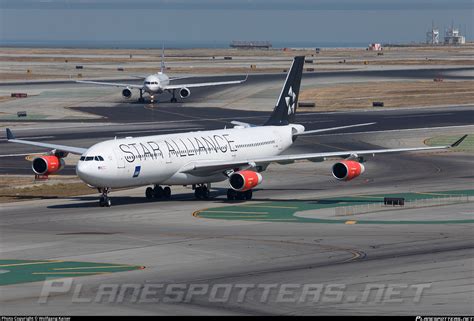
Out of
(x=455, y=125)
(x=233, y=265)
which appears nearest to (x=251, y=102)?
(x=455, y=125)

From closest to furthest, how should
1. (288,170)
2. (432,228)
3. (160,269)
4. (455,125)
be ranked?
(160,269) → (432,228) → (288,170) → (455,125)

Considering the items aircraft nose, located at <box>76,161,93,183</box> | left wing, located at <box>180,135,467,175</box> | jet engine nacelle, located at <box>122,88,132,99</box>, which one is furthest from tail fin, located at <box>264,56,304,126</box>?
jet engine nacelle, located at <box>122,88,132,99</box>

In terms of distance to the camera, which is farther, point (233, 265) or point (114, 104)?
point (114, 104)

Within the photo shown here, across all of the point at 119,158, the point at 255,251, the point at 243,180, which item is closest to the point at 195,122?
the point at 243,180

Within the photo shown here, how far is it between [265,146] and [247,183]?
918cm

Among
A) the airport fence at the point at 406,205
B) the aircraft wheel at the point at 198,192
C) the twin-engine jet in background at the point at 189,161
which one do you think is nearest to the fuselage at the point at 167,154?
the twin-engine jet in background at the point at 189,161

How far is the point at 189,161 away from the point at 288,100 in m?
14.3

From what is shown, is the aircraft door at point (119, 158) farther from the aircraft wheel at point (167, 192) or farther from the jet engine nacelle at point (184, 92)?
the jet engine nacelle at point (184, 92)

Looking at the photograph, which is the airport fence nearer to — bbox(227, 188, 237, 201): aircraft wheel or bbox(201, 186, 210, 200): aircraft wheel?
bbox(227, 188, 237, 201): aircraft wheel

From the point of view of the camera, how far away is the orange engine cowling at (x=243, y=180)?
247 ft

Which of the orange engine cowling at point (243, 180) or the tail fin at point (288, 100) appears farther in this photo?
the tail fin at point (288, 100)

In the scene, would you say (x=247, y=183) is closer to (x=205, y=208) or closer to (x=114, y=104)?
(x=205, y=208)

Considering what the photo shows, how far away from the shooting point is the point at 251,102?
571 ft

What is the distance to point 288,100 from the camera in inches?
3489
